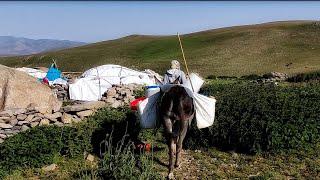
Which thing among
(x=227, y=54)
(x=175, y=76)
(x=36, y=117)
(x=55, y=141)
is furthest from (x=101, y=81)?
(x=227, y=54)

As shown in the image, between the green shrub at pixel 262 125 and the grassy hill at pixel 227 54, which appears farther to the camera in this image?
the grassy hill at pixel 227 54

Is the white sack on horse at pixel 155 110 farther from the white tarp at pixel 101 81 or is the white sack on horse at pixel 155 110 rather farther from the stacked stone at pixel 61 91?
the stacked stone at pixel 61 91

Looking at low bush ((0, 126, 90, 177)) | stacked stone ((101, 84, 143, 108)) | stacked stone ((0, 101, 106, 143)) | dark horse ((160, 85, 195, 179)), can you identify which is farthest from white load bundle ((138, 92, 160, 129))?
stacked stone ((101, 84, 143, 108))

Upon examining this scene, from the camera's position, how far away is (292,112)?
53.9 ft

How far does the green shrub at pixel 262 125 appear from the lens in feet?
51.6

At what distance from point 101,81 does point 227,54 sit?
143 feet

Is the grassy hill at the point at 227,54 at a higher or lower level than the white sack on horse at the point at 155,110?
lower

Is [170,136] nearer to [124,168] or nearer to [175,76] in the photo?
[175,76]

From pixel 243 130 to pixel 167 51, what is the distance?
6997 centimetres

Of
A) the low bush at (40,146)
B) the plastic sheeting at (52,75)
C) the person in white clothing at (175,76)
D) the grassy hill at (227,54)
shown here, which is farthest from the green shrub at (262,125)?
the grassy hill at (227,54)

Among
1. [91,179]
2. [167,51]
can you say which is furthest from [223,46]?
[91,179]

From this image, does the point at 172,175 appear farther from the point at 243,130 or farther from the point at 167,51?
the point at 167,51

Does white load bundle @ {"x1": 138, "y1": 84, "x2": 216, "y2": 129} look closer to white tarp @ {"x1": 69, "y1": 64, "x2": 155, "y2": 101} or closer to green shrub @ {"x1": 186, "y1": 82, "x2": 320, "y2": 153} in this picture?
green shrub @ {"x1": 186, "y1": 82, "x2": 320, "y2": 153}

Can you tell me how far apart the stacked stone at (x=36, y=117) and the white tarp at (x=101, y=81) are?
35.3ft
